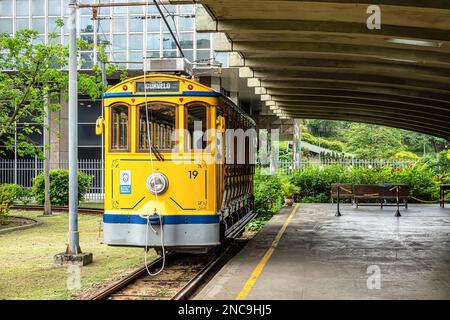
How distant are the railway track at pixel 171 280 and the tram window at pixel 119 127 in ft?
7.69

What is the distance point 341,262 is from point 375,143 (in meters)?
50.0

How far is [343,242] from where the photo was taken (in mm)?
14477

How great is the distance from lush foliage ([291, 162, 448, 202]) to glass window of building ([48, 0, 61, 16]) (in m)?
15.3

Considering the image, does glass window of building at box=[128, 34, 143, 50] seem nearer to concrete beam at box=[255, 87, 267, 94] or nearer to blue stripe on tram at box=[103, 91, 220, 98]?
concrete beam at box=[255, 87, 267, 94]

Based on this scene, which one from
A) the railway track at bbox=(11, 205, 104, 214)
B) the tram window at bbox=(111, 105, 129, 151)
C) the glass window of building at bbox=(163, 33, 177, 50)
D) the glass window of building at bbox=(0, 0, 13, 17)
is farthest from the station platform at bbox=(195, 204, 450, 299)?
the glass window of building at bbox=(0, 0, 13, 17)

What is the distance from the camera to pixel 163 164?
11461 mm

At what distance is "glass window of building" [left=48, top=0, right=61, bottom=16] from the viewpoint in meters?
33.7

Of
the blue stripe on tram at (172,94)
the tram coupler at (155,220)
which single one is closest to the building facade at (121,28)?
the blue stripe on tram at (172,94)

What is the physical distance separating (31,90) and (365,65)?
10349mm

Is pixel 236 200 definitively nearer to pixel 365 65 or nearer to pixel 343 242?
pixel 343 242

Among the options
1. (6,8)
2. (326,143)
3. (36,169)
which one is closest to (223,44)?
(36,169)

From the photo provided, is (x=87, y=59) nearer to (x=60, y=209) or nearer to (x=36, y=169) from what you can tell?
(x=36, y=169)
